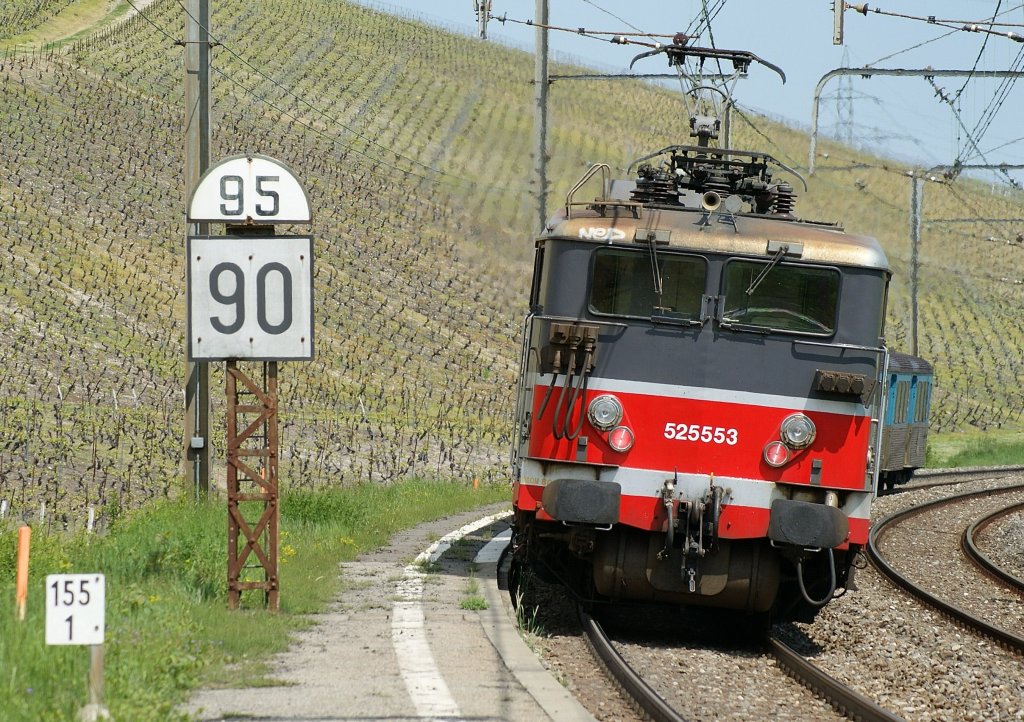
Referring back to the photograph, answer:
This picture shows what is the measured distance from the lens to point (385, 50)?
234ft

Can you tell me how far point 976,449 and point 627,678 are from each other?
132ft

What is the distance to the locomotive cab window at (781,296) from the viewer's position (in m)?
11.0

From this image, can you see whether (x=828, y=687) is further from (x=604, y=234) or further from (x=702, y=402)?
(x=604, y=234)

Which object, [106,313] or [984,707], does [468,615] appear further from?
[106,313]

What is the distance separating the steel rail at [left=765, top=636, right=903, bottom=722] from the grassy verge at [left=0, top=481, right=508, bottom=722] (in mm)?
3619

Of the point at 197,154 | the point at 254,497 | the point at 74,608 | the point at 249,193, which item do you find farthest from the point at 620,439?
the point at 197,154

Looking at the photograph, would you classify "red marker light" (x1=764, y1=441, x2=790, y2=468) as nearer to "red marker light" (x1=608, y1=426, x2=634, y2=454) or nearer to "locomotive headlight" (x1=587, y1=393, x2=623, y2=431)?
"red marker light" (x1=608, y1=426, x2=634, y2=454)

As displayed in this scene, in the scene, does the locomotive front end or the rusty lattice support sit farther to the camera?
the locomotive front end

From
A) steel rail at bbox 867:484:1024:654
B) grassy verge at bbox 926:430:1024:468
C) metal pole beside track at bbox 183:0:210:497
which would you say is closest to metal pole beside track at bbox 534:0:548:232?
steel rail at bbox 867:484:1024:654

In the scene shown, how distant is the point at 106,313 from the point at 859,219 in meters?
19.7

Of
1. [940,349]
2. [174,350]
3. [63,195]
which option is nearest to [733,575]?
[174,350]

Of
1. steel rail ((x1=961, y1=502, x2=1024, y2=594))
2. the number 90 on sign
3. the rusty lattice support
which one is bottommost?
steel rail ((x1=961, y1=502, x2=1024, y2=594))

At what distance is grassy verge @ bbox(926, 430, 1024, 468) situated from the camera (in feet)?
143

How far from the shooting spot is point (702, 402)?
424 inches
